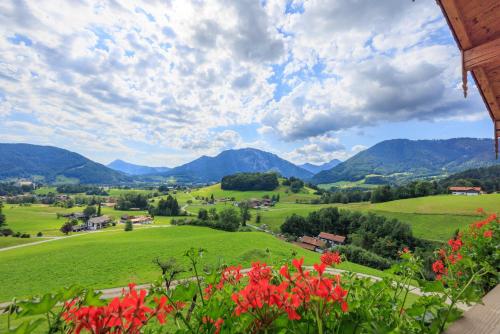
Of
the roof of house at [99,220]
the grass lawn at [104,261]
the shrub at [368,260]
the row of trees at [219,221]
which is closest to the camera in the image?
the grass lawn at [104,261]

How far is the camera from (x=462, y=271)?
118 inches

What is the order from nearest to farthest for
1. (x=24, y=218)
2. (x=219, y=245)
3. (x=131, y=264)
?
(x=131, y=264), (x=219, y=245), (x=24, y=218)

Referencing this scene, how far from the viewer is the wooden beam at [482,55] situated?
386 centimetres

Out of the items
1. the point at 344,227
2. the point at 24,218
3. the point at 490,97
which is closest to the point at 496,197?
the point at 344,227

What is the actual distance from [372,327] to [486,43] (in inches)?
202

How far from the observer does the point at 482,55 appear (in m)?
4.03

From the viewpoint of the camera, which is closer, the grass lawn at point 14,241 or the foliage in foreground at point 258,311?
the foliage in foreground at point 258,311

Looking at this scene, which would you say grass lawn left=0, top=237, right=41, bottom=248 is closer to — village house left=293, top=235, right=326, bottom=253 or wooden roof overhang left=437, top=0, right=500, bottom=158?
village house left=293, top=235, right=326, bottom=253

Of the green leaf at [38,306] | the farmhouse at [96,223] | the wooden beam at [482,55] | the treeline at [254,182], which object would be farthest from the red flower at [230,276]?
the treeline at [254,182]

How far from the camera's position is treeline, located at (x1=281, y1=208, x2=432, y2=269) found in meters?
40.8

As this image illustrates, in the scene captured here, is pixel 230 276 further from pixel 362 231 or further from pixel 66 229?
pixel 66 229

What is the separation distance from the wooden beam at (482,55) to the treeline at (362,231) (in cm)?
3486

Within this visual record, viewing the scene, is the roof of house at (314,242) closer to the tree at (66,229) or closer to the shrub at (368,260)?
the shrub at (368,260)

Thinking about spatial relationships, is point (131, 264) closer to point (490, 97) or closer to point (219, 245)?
point (219, 245)
